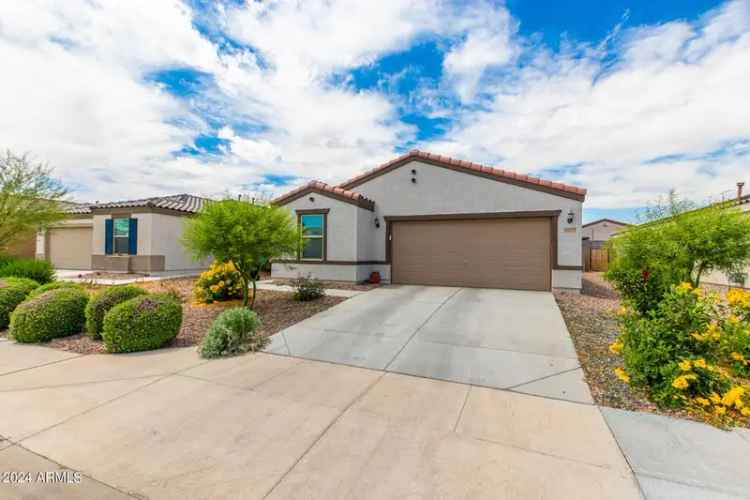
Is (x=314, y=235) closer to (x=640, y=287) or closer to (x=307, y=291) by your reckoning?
(x=307, y=291)

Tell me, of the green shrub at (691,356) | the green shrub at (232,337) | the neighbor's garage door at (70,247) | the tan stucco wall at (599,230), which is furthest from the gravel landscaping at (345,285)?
the tan stucco wall at (599,230)

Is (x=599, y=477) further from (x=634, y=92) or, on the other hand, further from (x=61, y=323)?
(x=634, y=92)

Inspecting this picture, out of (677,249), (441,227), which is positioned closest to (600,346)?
(677,249)

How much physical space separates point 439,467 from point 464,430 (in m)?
0.59

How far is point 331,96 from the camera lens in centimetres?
1019

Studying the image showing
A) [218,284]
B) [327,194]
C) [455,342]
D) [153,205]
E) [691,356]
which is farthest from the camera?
[153,205]

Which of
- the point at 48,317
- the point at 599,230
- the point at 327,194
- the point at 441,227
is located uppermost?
the point at 599,230

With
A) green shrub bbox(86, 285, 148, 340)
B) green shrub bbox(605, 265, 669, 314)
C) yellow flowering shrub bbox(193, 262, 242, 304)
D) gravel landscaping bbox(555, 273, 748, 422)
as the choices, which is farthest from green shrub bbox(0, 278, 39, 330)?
green shrub bbox(605, 265, 669, 314)

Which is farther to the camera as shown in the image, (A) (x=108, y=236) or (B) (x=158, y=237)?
(A) (x=108, y=236)

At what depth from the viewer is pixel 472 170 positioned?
35.3 feet

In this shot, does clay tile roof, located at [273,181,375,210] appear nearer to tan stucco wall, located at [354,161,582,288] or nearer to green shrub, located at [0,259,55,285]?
tan stucco wall, located at [354,161,582,288]

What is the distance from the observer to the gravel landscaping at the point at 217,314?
17.8 feet

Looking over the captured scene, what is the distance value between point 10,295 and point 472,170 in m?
12.8

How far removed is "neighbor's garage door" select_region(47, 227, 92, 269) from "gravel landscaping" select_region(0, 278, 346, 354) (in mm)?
10839
